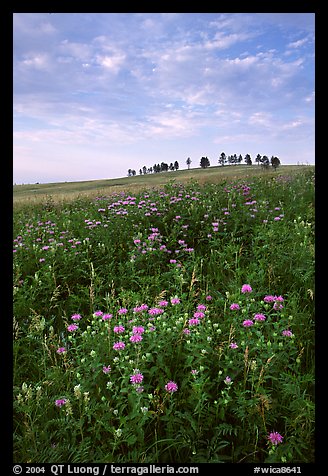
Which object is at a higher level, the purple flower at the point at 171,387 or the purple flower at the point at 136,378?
the purple flower at the point at 136,378

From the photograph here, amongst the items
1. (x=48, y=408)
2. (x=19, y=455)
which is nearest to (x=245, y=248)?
(x=48, y=408)

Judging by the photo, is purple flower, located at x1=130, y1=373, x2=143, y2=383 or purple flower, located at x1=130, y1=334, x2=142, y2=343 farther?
purple flower, located at x1=130, y1=334, x2=142, y2=343

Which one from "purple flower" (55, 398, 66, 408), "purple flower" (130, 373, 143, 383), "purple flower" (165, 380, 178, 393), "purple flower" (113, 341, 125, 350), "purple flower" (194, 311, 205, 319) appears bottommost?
"purple flower" (55, 398, 66, 408)

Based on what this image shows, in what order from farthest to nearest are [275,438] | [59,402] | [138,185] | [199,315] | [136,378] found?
[138,185] < [199,315] < [59,402] < [136,378] < [275,438]

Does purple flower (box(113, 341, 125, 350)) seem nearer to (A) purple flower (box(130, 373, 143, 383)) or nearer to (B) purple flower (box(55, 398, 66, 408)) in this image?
(A) purple flower (box(130, 373, 143, 383))

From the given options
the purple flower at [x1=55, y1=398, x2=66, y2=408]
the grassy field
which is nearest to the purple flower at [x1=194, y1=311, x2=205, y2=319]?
the purple flower at [x1=55, y1=398, x2=66, y2=408]

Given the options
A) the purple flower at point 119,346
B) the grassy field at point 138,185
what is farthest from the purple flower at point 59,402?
the grassy field at point 138,185

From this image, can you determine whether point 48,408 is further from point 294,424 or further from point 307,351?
point 307,351

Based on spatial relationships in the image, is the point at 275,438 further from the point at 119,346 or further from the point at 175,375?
the point at 119,346

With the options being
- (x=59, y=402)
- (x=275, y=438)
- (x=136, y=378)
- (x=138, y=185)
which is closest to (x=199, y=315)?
(x=136, y=378)

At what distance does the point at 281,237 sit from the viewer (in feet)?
15.1

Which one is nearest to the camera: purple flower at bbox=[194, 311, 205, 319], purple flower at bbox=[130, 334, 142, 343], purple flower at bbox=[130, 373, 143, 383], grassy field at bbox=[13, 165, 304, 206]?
purple flower at bbox=[130, 373, 143, 383]

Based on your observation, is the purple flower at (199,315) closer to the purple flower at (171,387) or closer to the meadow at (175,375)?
the meadow at (175,375)

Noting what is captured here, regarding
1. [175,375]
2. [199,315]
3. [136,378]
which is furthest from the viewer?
[199,315]
